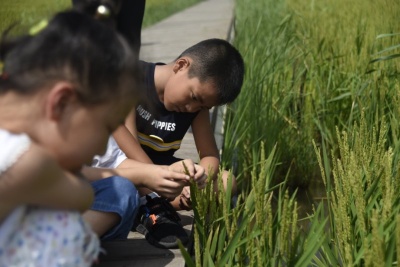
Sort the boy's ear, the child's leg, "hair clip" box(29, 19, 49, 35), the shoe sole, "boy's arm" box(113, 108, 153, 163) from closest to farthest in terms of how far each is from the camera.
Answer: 1. "hair clip" box(29, 19, 49, 35)
2. the child's leg
3. the shoe sole
4. "boy's arm" box(113, 108, 153, 163)
5. the boy's ear

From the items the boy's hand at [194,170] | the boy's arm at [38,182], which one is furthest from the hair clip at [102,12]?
the boy's arm at [38,182]

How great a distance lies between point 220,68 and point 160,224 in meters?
0.58

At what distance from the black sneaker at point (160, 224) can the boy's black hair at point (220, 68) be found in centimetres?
39

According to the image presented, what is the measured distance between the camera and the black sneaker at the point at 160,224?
2527 millimetres

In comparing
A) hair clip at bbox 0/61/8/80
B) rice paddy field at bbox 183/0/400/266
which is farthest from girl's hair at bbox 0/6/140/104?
rice paddy field at bbox 183/0/400/266

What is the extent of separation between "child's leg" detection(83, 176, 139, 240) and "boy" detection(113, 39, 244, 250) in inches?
7.2

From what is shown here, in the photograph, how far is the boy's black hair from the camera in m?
2.82

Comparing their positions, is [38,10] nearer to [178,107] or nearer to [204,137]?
[204,137]

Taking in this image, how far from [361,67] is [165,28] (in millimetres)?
5654

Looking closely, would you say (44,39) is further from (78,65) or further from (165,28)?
(165,28)

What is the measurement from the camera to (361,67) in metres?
4.36

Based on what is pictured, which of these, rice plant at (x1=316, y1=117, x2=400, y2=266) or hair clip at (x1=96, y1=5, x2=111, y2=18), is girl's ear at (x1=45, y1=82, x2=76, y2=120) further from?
hair clip at (x1=96, y1=5, x2=111, y2=18)

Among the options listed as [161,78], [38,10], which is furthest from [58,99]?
[38,10]

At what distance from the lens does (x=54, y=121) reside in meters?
1.46
